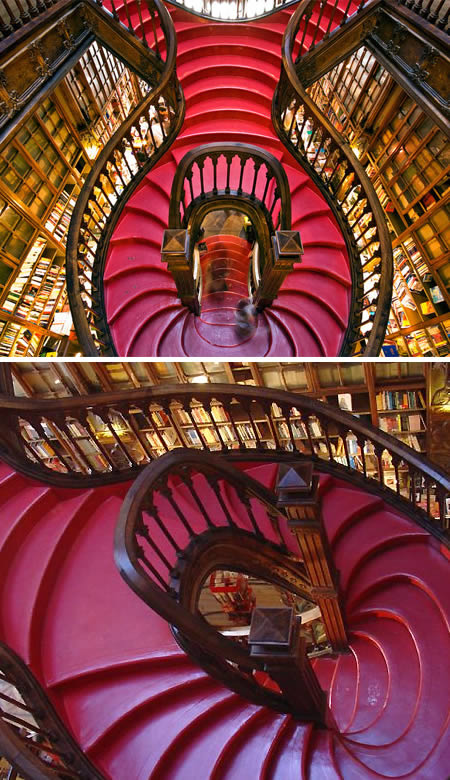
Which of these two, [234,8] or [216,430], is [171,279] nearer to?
[216,430]

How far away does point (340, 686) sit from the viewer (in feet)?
10.1

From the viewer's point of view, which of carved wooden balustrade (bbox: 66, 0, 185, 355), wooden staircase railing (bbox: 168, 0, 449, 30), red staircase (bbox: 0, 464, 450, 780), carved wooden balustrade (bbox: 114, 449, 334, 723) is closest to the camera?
carved wooden balustrade (bbox: 114, 449, 334, 723)

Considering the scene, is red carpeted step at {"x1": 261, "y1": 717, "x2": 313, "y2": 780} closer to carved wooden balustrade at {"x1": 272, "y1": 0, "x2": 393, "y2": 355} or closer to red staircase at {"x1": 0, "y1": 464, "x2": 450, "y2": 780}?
red staircase at {"x1": 0, "y1": 464, "x2": 450, "y2": 780}

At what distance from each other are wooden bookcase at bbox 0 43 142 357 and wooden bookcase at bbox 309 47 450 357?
249cm

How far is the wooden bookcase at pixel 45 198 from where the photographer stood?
4.56m

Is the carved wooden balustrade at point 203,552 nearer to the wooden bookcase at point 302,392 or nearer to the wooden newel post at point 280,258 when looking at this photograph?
the wooden bookcase at point 302,392

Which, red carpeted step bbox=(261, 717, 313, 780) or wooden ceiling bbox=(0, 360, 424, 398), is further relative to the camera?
wooden ceiling bbox=(0, 360, 424, 398)

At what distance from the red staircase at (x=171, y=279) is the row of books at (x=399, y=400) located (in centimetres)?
50

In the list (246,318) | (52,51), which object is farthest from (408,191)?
(52,51)

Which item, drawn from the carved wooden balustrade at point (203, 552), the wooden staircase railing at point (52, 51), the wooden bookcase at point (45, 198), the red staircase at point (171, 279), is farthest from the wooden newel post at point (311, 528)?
the wooden bookcase at point (45, 198)

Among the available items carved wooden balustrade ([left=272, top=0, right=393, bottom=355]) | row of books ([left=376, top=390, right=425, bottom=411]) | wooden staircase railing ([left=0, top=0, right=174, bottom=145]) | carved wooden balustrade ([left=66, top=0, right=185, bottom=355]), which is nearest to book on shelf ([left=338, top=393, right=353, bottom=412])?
row of books ([left=376, top=390, right=425, bottom=411])

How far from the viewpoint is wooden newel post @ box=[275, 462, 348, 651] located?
2.06m

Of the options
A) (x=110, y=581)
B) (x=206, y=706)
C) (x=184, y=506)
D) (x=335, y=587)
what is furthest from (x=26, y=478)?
(x=335, y=587)

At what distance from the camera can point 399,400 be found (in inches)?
141
